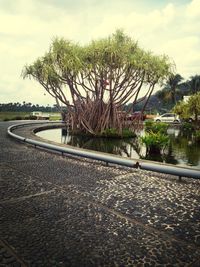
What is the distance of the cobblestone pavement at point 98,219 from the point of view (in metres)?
3.05

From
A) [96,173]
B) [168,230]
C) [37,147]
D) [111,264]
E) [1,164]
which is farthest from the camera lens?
[37,147]

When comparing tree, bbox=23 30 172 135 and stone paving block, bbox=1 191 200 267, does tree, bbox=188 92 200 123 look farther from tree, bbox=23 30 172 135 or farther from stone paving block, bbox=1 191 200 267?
stone paving block, bbox=1 191 200 267

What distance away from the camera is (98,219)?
13.4 ft

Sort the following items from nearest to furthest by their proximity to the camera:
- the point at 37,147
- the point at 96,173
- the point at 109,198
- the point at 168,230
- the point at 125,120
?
the point at 168,230, the point at 109,198, the point at 96,173, the point at 37,147, the point at 125,120

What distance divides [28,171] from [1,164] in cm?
136

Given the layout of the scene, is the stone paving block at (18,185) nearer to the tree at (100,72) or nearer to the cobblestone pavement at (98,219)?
the cobblestone pavement at (98,219)

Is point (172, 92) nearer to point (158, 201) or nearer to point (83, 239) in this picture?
point (158, 201)

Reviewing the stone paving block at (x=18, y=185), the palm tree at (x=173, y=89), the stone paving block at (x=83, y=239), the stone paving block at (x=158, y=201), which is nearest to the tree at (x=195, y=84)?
the palm tree at (x=173, y=89)

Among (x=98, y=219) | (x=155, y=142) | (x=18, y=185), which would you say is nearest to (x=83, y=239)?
(x=98, y=219)

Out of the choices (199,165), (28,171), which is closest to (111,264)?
(28,171)

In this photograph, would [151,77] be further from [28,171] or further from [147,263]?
[147,263]

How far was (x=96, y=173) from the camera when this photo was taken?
7.13 m

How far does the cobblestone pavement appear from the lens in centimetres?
305

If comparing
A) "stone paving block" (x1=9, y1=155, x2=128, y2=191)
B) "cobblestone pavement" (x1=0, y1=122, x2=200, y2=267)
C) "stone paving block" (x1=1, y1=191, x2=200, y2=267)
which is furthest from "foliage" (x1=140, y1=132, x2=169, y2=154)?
"stone paving block" (x1=1, y1=191, x2=200, y2=267)
